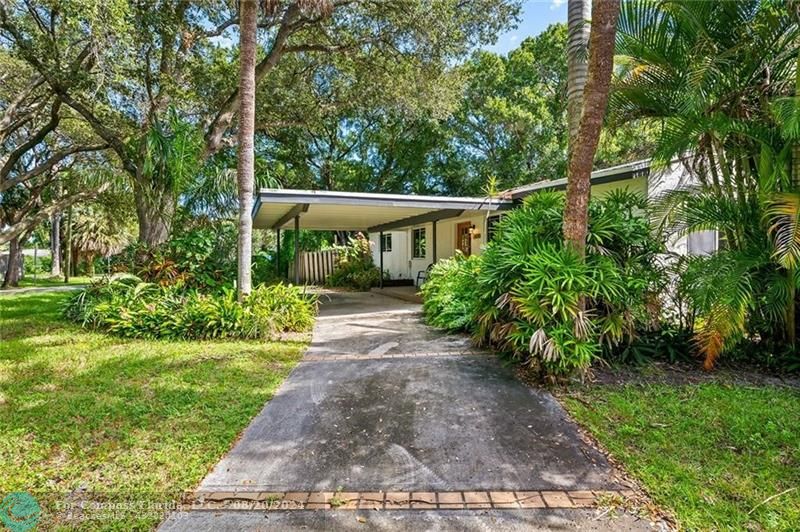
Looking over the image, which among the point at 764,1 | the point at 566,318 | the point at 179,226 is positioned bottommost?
the point at 566,318

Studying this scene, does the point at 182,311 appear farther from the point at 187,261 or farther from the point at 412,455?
Answer: the point at 412,455

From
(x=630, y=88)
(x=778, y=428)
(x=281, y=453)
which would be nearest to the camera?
(x=281, y=453)

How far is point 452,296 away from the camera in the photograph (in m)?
7.68

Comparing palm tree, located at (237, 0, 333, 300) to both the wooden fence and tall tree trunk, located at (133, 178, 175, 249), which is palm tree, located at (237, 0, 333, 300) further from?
the wooden fence

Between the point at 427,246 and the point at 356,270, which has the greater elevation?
the point at 427,246

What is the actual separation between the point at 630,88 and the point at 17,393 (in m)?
7.78

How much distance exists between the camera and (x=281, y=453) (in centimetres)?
314

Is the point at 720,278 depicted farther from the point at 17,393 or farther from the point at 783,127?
the point at 17,393

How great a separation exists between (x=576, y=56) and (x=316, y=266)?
14.2 meters

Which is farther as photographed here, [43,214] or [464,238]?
[43,214]

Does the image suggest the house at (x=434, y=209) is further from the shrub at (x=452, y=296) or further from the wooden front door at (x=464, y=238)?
the shrub at (x=452, y=296)

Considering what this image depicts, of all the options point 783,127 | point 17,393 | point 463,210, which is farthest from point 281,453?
point 463,210

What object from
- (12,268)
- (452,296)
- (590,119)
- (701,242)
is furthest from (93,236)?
(701,242)

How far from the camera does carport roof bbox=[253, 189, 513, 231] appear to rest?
8047 millimetres
